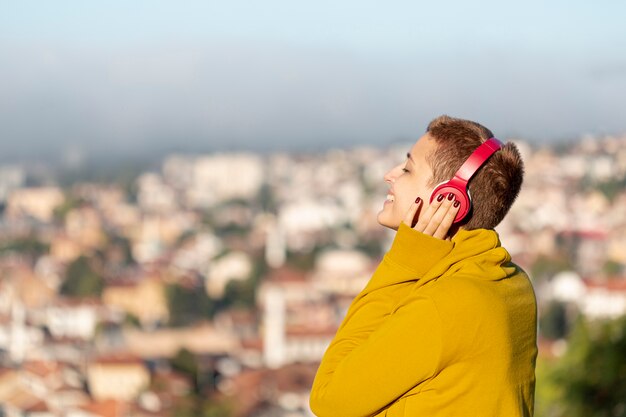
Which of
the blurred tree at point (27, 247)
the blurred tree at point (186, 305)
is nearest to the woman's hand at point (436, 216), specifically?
the blurred tree at point (186, 305)

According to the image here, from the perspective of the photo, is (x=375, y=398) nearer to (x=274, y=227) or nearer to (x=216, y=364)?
(x=216, y=364)

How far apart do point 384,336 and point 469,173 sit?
0.45 ft

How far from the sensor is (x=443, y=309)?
2.99 ft

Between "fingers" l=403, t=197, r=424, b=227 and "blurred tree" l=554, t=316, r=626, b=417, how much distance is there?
2984mm

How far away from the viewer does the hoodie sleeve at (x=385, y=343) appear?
91 centimetres

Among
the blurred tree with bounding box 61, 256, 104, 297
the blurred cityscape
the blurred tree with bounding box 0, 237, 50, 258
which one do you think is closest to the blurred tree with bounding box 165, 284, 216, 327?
the blurred cityscape

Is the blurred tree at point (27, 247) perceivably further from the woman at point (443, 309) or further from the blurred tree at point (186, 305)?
the woman at point (443, 309)

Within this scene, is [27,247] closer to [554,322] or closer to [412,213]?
[554,322]

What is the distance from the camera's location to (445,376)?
36.7 inches

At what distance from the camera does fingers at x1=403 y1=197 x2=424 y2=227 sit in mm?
990

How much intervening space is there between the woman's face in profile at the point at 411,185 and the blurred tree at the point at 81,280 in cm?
3619

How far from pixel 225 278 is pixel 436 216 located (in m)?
39.2

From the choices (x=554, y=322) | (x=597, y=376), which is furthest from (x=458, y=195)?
(x=554, y=322)

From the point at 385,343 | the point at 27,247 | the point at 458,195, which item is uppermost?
the point at 458,195
